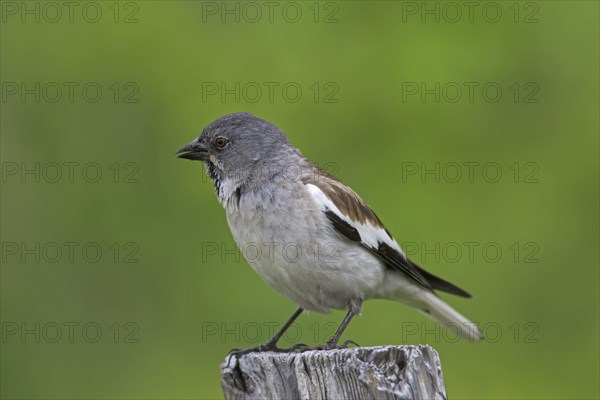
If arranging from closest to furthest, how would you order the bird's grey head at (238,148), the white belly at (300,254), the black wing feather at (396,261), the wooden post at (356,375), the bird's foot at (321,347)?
the wooden post at (356,375)
the bird's foot at (321,347)
the white belly at (300,254)
the black wing feather at (396,261)
the bird's grey head at (238,148)

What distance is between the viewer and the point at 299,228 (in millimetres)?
6422

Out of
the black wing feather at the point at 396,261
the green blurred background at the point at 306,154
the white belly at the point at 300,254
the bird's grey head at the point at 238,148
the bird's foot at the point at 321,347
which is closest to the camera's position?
the bird's foot at the point at 321,347

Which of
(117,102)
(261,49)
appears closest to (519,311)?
(261,49)

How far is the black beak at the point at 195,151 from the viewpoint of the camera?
7238 mm

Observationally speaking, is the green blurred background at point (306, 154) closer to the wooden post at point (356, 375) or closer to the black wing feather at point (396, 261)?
the black wing feather at point (396, 261)

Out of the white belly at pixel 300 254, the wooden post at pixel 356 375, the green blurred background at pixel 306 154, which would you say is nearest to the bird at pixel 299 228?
the white belly at pixel 300 254

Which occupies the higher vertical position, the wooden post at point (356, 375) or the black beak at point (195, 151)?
the black beak at point (195, 151)

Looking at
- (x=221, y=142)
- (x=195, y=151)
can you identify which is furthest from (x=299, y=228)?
(x=195, y=151)

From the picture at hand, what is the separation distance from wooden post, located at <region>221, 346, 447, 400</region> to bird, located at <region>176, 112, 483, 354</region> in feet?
5.01

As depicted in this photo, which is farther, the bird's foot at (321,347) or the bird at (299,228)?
the bird at (299,228)

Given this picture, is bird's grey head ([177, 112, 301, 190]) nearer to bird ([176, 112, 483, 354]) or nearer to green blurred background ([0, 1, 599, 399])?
bird ([176, 112, 483, 354])

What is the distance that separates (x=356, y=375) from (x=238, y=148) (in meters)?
3.29

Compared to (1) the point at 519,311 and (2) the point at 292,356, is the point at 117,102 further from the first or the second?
(2) the point at 292,356

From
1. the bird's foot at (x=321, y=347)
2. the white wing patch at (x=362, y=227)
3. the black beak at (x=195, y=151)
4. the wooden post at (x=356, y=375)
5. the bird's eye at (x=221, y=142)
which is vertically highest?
the bird's eye at (x=221, y=142)
